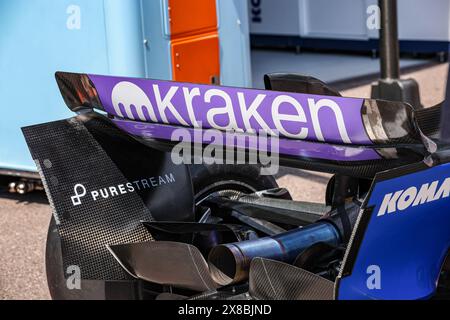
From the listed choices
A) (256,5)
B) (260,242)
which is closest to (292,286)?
(260,242)

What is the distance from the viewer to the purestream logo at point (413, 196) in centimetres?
237

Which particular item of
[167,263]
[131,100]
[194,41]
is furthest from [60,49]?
[167,263]

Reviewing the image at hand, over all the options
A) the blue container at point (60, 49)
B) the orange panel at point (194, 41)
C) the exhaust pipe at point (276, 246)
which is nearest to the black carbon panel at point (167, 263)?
the exhaust pipe at point (276, 246)

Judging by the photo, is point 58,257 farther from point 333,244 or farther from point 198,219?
point 333,244

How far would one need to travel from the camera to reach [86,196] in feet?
9.72

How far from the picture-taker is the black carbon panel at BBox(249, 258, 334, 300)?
8.39 ft

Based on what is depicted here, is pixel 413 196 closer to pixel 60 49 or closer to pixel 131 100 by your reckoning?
pixel 131 100

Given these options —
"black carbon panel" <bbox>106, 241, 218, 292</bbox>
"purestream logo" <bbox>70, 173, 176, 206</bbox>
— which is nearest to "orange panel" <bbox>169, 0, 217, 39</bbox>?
"purestream logo" <bbox>70, 173, 176, 206</bbox>

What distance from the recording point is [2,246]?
4.88m

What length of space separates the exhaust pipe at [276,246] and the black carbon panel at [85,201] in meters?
0.39

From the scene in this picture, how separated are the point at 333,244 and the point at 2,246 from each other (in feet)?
8.25

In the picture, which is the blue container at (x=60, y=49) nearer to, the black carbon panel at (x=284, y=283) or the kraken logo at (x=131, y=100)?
the kraken logo at (x=131, y=100)

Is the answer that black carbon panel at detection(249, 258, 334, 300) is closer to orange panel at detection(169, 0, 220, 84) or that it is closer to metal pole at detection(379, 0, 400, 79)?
Result: orange panel at detection(169, 0, 220, 84)

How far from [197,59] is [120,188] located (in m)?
2.65
